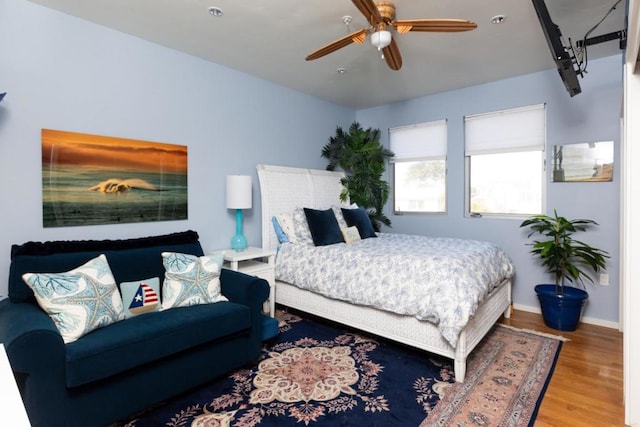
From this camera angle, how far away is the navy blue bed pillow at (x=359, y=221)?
3.95 meters

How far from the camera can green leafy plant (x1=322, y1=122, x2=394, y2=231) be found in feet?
15.4

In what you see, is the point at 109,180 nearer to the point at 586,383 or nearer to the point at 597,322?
the point at 586,383

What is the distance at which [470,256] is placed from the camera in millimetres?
2742

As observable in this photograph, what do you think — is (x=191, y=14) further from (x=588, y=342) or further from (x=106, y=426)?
(x=588, y=342)

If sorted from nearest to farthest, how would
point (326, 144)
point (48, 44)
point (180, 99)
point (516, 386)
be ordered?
point (516, 386) < point (48, 44) < point (180, 99) < point (326, 144)

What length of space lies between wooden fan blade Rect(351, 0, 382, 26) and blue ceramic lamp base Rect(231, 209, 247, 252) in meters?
2.25

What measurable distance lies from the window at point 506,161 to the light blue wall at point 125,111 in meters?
2.33

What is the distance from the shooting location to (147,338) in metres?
1.89

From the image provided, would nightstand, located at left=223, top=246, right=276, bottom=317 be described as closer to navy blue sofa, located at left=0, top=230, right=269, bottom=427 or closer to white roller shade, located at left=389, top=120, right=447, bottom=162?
navy blue sofa, located at left=0, top=230, right=269, bottom=427

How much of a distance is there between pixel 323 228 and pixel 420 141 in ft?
6.90

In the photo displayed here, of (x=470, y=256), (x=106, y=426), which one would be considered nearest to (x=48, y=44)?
(x=106, y=426)

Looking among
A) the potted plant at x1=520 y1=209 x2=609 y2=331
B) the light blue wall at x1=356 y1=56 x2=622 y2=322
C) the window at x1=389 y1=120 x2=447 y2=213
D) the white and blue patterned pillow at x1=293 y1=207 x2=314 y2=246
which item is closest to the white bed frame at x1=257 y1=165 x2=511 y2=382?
the white and blue patterned pillow at x1=293 y1=207 x2=314 y2=246

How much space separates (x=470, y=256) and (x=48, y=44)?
3644mm

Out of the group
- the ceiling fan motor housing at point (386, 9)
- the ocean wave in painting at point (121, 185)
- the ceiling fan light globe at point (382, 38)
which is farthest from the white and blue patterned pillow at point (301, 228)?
the ceiling fan motor housing at point (386, 9)
